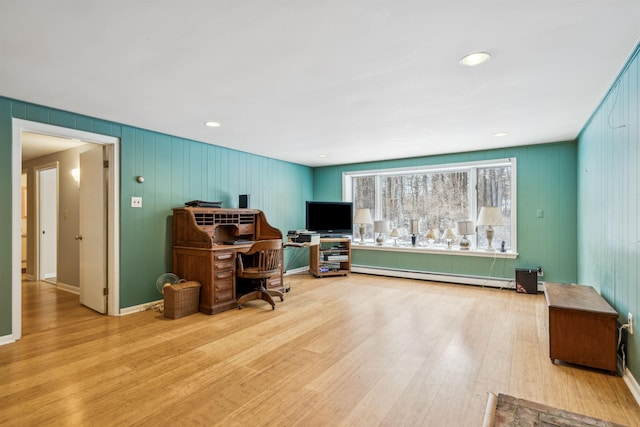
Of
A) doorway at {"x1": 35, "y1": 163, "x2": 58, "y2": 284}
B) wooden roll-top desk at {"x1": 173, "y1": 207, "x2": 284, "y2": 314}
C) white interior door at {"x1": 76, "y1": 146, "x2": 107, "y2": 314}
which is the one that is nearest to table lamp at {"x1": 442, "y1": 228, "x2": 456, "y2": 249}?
wooden roll-top desk at {"x1": 173, "y1": 207, "x2": 284, "y2": 314}

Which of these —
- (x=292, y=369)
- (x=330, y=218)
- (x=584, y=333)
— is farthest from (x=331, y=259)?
(x=584, y=333)

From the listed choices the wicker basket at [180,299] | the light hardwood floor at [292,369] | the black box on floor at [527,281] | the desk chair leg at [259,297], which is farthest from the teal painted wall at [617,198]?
the wicker basket at [180,299]

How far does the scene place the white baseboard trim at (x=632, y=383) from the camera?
80.2 inches

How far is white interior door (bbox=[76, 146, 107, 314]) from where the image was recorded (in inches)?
150

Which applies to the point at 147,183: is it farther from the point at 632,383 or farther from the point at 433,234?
the point at 632,383

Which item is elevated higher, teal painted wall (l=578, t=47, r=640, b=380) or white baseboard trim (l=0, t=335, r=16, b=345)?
teal painted wall (l=578, t=47, r=640, b=380)

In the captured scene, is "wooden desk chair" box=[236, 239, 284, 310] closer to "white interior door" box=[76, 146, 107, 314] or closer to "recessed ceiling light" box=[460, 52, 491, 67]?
"white interior door" box=[76, 146, 107, 314]

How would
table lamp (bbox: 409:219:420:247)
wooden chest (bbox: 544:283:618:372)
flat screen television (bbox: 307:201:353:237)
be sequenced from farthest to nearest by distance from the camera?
1. flat screen television (bbox: 307:201:353:237)
2. table lamp (bbox: 409:219:420:247)
3. wooden chest (bbox: 544:283:618:372)

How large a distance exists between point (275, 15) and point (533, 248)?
4.84 meters

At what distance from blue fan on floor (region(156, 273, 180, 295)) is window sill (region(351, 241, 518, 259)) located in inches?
133

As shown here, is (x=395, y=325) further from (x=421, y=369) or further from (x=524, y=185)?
(x=524, y=185)

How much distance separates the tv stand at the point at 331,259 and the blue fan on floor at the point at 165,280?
254 cm

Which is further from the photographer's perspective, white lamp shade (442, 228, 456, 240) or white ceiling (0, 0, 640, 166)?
white lamp shade (442, 228, 456, 240)

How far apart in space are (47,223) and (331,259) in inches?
203
